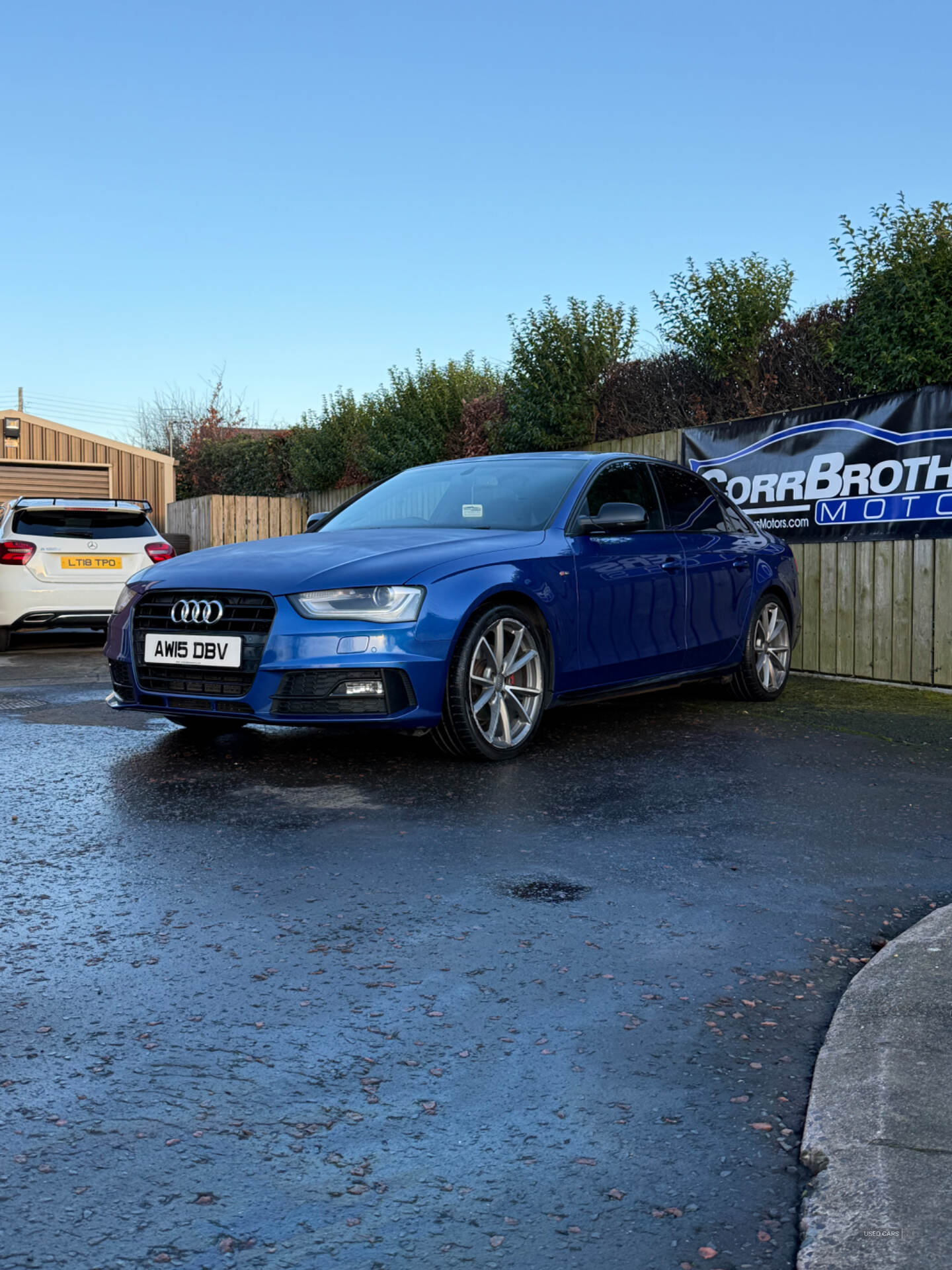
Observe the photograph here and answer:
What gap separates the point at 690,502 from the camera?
8250 millimetres

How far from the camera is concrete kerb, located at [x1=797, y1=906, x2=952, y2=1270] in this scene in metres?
2.03

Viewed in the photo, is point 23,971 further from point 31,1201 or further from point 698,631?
point 698,631

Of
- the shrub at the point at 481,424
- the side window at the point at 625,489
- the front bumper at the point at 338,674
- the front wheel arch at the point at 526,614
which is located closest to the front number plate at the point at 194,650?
the front bumper at the point at 338,674

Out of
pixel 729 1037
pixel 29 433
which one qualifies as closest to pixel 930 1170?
pixel 729 1037

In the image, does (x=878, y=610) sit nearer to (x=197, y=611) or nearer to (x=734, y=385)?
(x=734, y=385)

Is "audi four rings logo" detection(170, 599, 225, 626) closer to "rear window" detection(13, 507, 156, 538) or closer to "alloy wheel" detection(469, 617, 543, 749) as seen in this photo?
"alloy wheel" detection(469, 617, 543, 749)

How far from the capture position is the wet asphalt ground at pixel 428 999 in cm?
218

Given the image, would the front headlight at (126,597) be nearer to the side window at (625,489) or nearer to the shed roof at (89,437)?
the side window at (625,489)

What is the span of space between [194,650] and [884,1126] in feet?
14.2

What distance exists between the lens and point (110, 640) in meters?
6.68

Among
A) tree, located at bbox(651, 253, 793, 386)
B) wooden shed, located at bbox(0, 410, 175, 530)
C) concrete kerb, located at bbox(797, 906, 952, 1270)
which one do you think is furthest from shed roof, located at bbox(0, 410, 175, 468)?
concrete kerb, located at bbox(797, 906, 952, 1270)

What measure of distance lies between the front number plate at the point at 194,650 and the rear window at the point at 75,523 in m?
6.75

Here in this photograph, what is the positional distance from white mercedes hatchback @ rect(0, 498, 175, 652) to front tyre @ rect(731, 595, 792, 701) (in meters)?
6.44

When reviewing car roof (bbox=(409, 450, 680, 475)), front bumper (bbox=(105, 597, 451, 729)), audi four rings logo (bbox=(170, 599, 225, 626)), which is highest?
car roof (bbox=(409, 450, 680, 475))
